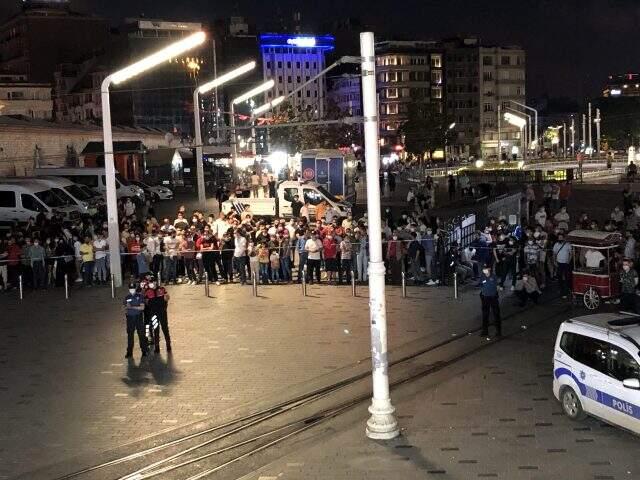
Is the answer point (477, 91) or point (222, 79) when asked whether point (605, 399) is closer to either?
point (222, 79)

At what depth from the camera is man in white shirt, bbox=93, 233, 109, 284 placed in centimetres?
2295

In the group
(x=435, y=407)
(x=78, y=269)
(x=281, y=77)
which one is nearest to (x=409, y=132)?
(x=281, y=77)

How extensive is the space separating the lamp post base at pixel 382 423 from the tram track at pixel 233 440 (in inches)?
41.7

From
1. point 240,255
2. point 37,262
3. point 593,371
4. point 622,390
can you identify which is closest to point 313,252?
point 240,255

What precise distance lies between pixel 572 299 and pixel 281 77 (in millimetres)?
131421

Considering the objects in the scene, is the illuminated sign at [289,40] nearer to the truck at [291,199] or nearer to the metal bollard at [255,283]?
the truck at [291,199]

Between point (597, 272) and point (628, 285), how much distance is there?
5.78ft

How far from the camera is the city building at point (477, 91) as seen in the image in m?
136

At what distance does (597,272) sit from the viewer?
18688 mm

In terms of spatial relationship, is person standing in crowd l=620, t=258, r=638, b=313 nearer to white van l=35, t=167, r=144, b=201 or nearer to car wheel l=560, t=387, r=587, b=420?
car wheel l=560, t=387, r=587, b=420

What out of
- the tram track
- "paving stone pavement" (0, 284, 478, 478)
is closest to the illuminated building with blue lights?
"paving stone pavement" (0, 284, 478, 478)

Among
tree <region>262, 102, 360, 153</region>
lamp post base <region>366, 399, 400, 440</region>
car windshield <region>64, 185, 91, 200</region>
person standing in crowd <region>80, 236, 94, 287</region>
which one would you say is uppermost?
tree <region>262, 102, 360, 153</region>

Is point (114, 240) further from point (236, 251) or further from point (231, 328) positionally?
point (231, 328)

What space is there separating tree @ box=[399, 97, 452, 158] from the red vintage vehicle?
74666 mm
